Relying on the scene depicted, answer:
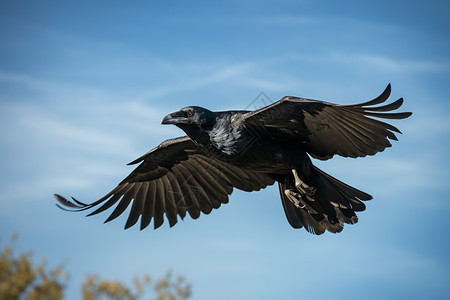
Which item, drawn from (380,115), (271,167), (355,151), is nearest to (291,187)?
(271,167)

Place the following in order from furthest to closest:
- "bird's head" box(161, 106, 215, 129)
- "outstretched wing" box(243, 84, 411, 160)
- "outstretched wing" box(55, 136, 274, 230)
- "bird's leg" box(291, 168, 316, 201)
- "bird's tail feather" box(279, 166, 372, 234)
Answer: "outstretched wing" box(55, 136, 274, 230), "bird's tail feather" box(279, 166, 372, 234), "bird's leg" box(291, 168, 316, 201), "bird's head" box(161, 106, 215, 129), "outstretched wing" box(243, 84, 411, 160)

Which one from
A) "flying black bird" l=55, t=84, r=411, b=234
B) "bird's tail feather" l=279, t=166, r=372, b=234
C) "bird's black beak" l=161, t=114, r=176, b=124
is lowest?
"bird's tail feather" l=279, t=166, r=372, b=234

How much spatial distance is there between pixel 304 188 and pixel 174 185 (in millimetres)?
2813

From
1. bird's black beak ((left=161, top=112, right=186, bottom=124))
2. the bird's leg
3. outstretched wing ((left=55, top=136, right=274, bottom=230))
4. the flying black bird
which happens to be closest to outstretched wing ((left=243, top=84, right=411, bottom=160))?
the flying black bird

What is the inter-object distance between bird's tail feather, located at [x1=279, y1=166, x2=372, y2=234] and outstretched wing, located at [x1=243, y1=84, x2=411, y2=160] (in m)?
0.55

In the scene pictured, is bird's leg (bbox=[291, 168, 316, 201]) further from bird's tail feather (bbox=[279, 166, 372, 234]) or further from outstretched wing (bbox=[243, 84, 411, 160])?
outstretched wing (bbox=[243, 84, 411, 160])

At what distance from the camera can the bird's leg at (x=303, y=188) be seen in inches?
428

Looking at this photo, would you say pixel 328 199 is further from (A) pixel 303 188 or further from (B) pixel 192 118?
(B) pixel 192 118

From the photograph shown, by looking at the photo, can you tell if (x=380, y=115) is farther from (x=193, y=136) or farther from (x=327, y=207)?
(x=193, y=136)

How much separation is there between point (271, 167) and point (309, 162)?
578mm

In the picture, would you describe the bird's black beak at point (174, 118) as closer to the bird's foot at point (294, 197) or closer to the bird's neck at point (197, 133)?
the bird's neck at point (197, 133)

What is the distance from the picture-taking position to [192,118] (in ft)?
35.3

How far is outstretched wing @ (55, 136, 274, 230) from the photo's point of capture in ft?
40.3

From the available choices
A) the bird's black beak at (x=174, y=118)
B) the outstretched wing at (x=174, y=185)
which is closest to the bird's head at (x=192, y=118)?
the bird's black beak at (x=174, y=118)
